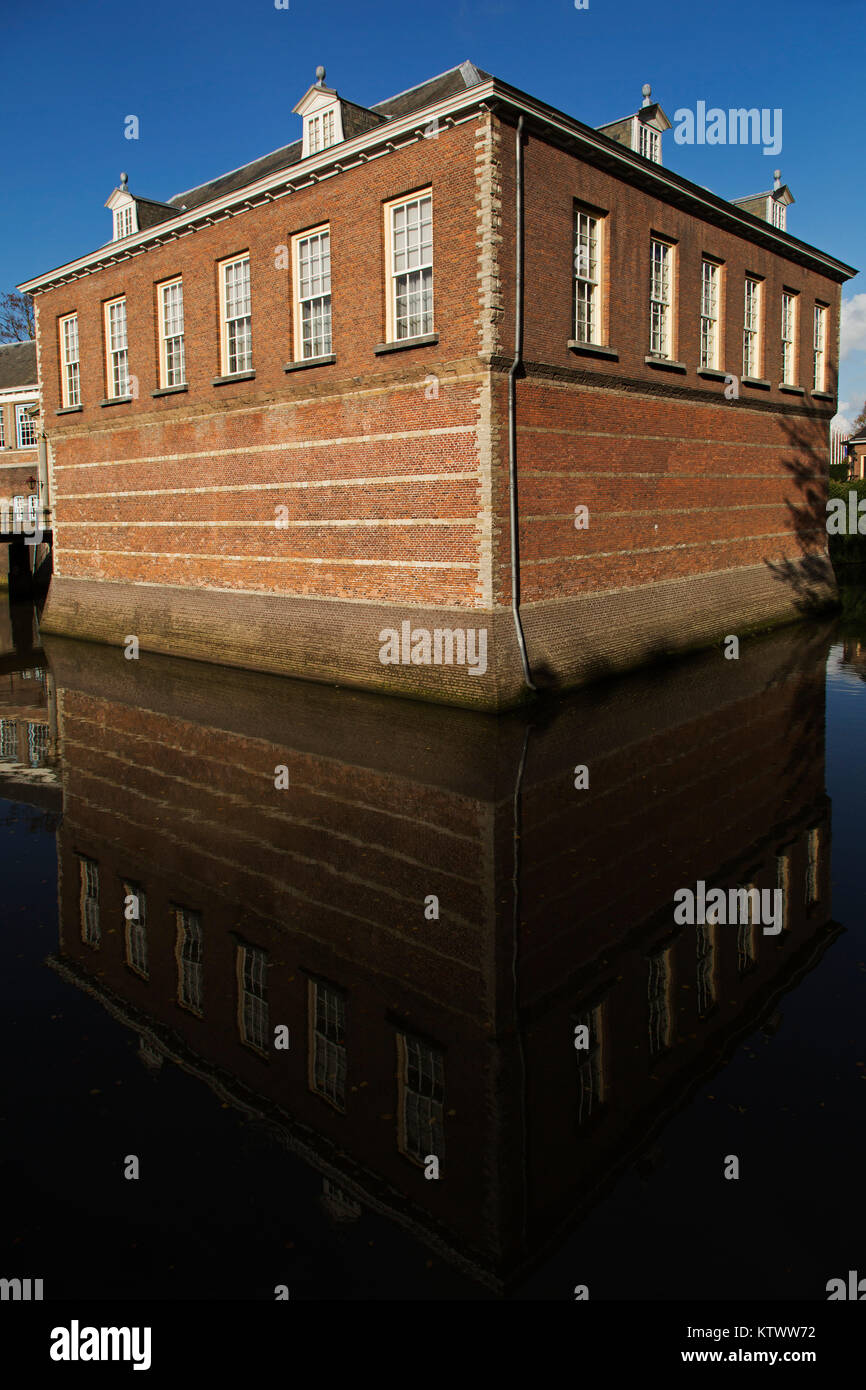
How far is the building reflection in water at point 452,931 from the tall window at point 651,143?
43.2ft

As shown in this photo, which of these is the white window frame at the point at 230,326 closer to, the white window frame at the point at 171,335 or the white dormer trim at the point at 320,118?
the white window frame at the point at 171,335

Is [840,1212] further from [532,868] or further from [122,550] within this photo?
[122,550]

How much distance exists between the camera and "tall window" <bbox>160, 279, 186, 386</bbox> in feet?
73.5

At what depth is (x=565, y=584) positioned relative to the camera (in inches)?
674

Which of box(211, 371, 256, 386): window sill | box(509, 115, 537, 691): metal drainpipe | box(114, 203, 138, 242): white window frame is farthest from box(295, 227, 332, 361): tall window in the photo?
box(114, 203, 138, 242): white window frame

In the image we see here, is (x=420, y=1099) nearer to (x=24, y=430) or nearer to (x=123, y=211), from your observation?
(x=123, y=211)

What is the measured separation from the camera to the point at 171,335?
22.7 m

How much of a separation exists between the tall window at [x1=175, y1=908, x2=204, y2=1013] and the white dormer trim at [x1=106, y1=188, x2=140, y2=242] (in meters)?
21.1

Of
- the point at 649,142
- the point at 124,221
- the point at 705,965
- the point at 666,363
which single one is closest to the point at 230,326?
the point at 124,221

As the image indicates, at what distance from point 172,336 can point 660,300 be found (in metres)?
11.0

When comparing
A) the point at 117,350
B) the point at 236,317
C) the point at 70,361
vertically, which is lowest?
the point at 236,317

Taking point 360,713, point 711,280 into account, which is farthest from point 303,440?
point 711,280

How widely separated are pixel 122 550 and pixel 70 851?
1650 centimetres
